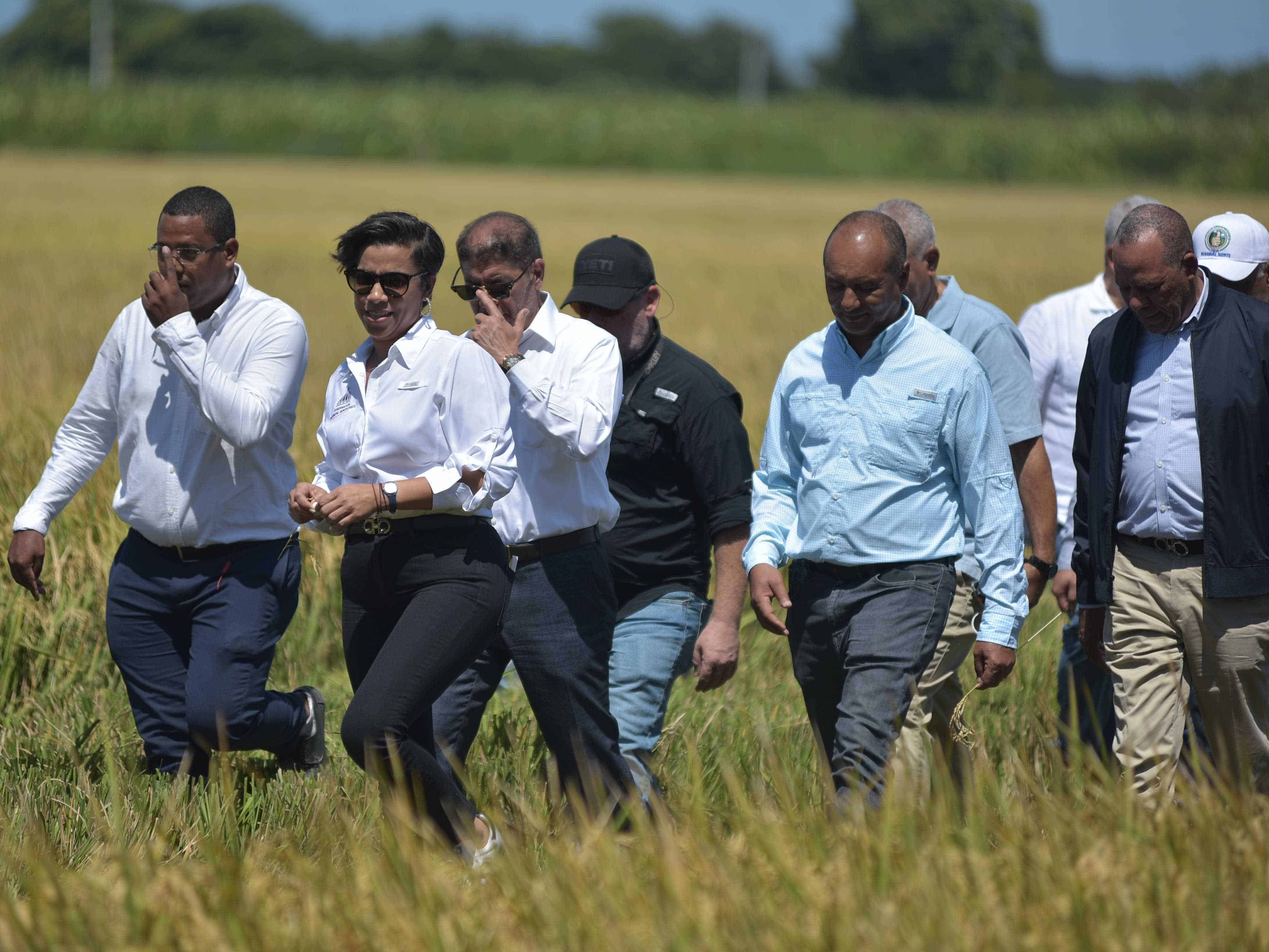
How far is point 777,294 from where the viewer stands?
1752cm

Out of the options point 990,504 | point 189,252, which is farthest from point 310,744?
point 990,504

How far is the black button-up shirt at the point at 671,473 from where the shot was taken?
15.2 feet

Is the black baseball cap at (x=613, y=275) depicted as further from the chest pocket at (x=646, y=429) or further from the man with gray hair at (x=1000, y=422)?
the man with gray hair at (x=1000, y=422)

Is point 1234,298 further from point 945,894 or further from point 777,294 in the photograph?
point 777,294

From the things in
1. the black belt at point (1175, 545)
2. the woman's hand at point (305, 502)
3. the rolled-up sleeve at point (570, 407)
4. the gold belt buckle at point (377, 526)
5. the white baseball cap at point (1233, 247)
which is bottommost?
the black belt at point (1175, 545)

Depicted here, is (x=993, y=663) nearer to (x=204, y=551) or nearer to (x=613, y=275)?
(x=613, y=275)

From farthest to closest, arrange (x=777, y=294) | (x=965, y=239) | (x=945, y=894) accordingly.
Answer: (x=965, y=239)
(x=777, y=294)
(x=945, y=894)

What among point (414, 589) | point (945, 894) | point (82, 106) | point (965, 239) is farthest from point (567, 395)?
point (82, 106)

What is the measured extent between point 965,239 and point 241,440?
825 inches

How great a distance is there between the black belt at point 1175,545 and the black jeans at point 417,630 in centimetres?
188

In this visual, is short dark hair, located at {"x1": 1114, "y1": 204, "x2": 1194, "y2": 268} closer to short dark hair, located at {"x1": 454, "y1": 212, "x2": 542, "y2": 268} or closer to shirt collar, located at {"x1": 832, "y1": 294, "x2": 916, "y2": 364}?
shirt collar, located at {"x1": 832, "y1": 294, "x2": 916, "y2": 364}

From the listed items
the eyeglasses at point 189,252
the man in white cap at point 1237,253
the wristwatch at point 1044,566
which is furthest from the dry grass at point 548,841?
the man in white cap at point 1237,253

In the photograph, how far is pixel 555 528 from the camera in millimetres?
4094

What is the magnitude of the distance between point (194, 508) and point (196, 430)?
0.23 metres
